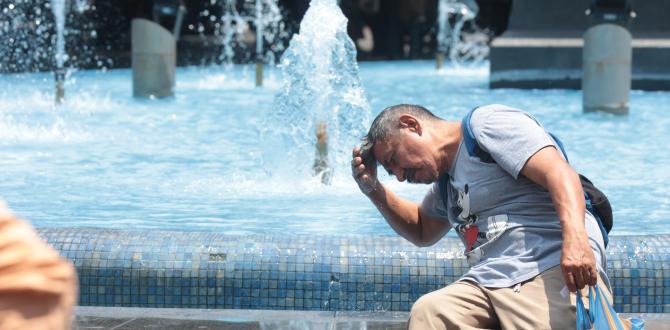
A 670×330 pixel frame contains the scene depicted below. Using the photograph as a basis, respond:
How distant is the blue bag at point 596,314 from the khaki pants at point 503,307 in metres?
0.05

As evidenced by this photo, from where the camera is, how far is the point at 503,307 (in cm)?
298

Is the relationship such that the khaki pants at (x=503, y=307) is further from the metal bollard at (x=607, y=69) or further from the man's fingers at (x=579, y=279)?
the metal bollard at (x=607, y=69)

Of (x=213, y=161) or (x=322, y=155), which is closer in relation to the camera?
(x=322, y=155)

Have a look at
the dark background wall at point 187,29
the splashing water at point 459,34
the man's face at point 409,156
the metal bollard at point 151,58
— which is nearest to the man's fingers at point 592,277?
the man's face at point 409,156

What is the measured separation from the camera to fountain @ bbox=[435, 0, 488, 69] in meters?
27.7

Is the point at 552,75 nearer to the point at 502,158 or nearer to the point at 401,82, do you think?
the point at 401,82

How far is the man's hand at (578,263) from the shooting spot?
109 inches

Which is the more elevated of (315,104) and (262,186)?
(315,104)

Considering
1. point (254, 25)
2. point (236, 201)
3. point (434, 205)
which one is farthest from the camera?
point (254, 25)

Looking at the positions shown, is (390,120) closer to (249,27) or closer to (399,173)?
(399,173)

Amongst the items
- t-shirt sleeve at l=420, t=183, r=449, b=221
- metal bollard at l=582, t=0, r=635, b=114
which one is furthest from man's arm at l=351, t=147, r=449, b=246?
metal bollard at l=582, t=0, r=635, b=114

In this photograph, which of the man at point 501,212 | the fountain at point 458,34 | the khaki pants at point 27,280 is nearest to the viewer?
the khaki pants at point 27,280

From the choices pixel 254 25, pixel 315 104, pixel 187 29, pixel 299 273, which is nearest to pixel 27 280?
pixel 299 273

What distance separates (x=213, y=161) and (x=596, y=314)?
665cm
